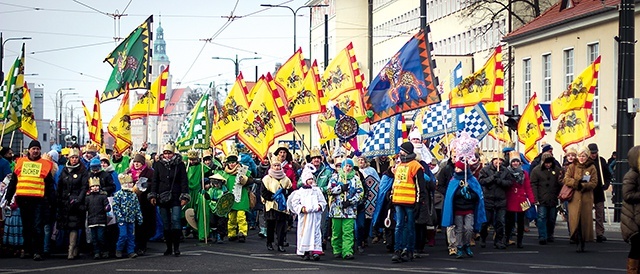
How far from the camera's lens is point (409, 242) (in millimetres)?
18859

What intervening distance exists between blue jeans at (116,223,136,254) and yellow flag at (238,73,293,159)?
238 inches

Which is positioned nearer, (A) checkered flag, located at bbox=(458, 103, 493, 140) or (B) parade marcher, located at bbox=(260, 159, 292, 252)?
(B) parade marcher, located at bbox=(260, 159, 292, 252)

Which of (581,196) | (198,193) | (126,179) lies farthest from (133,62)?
(581,196)

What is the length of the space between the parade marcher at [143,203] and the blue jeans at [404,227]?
414cm

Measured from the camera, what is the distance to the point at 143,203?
20.8m

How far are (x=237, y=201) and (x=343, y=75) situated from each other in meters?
8.29

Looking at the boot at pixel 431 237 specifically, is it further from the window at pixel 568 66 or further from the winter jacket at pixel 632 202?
the window at pixel 568 66

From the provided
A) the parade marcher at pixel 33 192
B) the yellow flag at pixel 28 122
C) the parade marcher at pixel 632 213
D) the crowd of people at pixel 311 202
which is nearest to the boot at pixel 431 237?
the crowd of people at pixel 311 202

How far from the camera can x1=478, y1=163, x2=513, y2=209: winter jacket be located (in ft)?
70.6

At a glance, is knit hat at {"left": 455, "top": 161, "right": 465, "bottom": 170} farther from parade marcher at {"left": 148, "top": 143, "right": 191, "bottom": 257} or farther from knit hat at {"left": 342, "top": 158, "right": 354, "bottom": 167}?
parade marcher at {"left": 148, "top": 143, "right": 191, "bottom": 257}

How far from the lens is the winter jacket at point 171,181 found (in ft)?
65.3

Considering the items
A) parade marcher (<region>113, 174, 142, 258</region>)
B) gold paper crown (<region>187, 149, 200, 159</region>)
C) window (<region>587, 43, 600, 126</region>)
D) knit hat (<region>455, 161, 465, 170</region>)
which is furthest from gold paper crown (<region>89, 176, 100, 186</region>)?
window (<region>587, 43, 600, 126</region>)

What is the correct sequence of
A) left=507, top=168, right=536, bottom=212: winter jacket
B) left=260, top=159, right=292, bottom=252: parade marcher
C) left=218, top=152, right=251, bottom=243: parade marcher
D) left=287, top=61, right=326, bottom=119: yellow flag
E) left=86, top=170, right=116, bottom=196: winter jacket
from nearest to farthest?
left=86, top=170, right=116, bottom=196: winter jacket < left=260, top=159, right=292, bottom=252: parade marcher < left=507, top=168, right=536, bottom=212: winter jacket < left=218, top=152, right=251, bottom=243: parade marcher < left=287, top=61, right=326, bottom=119: yellow flag

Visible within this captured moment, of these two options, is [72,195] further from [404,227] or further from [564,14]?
[564,14]
